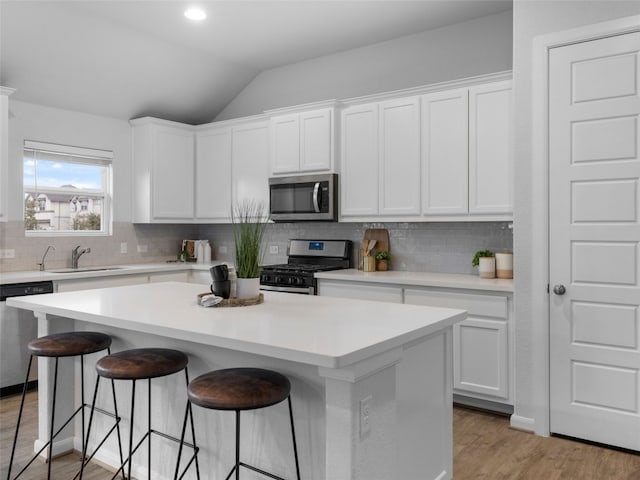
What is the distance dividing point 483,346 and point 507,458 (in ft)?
2.72

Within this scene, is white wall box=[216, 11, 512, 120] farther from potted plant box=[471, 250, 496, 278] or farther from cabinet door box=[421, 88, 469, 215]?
potted plant box=[471, 250, 496, 278]

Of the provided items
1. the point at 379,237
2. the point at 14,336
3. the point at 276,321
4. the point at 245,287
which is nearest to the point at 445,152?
the point at 379,237

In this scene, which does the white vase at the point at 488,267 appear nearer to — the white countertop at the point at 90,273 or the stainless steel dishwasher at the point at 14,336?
the white countertop at the point at 90,273

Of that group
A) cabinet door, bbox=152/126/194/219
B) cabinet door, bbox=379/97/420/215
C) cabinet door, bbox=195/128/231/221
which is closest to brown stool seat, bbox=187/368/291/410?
cabinet door, bbox=379/97/420/215

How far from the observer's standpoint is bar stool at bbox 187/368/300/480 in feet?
5.84

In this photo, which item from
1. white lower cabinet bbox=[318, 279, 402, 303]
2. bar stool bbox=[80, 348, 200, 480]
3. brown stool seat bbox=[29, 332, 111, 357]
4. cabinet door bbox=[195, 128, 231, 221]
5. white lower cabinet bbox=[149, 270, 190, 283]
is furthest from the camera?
cabinet door bbox=[195, 128, 231, 221]

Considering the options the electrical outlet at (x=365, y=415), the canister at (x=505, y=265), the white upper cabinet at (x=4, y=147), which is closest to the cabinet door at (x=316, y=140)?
the canister at (x=505, y=265)

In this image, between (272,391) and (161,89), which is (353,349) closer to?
(272,391)

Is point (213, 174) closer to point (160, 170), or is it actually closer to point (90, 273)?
point (160, 170)

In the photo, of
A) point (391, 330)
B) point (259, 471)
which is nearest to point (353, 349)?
point (391, 330)

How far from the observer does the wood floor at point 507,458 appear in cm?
272

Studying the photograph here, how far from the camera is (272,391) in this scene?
1.85m

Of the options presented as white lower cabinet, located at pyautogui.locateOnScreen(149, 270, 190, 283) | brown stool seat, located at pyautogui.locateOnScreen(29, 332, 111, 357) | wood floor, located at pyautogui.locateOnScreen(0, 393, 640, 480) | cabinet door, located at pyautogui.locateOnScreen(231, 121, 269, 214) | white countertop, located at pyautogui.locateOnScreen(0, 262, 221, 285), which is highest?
cabinet door, located at pyautogui.locateOnScreen(231, 121, 269, 214)

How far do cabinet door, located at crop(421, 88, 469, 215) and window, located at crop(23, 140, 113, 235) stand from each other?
10.7ft
